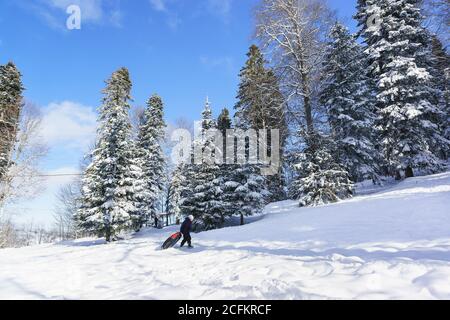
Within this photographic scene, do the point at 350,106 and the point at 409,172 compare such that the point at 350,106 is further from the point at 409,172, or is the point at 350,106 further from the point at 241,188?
the point at 241,188

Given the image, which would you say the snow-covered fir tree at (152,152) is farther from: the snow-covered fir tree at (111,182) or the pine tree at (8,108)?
the pine tree at (8,108)

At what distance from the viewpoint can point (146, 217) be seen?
30.7 metres

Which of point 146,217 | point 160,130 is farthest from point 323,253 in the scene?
point 160,130

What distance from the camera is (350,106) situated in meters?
22.2

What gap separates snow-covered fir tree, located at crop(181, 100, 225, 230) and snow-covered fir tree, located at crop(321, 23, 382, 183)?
892cm

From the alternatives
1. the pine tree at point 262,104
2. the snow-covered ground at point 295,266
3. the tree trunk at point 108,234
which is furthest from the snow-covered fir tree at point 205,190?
the snow-covered ground at point 295,266

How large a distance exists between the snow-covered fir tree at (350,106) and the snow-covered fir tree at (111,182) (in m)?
15.7

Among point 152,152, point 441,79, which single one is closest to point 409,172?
point 441,79

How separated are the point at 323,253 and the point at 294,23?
1466 cm

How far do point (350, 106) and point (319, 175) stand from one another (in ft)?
26.2

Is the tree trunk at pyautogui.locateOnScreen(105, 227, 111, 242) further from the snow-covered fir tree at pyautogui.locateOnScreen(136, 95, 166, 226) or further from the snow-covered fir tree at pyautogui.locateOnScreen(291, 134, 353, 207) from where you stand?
the snow-covered fir tree at pyautogui.locateOnScreen(291, 134, 353, 207)

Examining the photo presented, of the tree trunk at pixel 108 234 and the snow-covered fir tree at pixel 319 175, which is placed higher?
the snow-covered fir tree at pixel 319 175

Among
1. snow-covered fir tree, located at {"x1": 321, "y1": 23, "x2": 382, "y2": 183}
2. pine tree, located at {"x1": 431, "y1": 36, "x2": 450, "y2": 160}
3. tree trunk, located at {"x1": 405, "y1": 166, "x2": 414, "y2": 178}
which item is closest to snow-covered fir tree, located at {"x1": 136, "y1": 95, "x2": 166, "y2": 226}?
snow-covered fir tree, located at {"x1": 321, "y1": 23, "x2": 382, "y2": 183}

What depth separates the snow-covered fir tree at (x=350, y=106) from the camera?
21.3 meters
